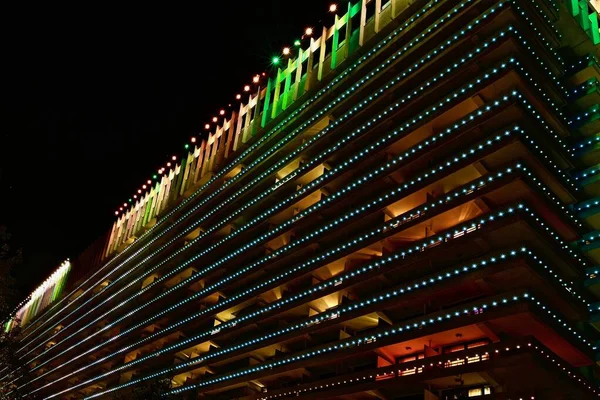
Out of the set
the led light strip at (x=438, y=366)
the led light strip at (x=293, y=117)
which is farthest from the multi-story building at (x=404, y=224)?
the led light strip at (x=293, y=117)

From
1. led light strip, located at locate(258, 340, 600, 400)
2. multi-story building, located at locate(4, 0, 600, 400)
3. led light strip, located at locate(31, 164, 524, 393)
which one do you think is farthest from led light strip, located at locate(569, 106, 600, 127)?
led light strip, located at locate(258, 340, 600, 400)

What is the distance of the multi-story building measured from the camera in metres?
19.7

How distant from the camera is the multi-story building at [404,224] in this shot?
19672 millimetres

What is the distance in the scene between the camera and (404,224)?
76.7 feet

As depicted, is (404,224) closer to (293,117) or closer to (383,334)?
(383,334)

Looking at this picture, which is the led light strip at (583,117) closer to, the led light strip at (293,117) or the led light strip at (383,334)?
the led light strip at (293,117)

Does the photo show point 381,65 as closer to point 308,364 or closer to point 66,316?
point 308,364

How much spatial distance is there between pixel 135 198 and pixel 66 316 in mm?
14684

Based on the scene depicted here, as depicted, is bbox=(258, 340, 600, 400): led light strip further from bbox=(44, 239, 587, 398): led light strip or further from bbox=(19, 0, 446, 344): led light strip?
bbox=(19, 0, 446, 344): led light strip

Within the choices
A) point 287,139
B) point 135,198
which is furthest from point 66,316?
point 287,139

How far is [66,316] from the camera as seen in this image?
61.1 m

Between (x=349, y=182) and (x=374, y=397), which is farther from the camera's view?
(x=349, y=182)

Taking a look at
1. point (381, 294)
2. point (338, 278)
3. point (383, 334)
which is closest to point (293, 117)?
point (338, 278)

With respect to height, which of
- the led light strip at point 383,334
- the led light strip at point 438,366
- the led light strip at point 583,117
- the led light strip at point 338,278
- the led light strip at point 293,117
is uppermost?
the led light strip at point 293,117
